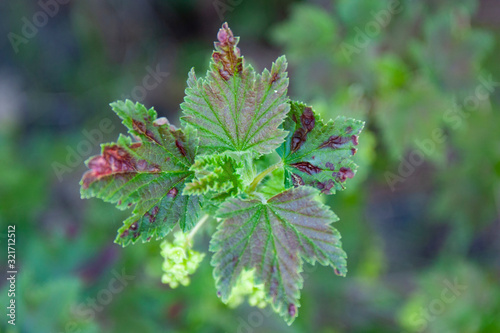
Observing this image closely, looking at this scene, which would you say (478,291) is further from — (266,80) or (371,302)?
(266,80)

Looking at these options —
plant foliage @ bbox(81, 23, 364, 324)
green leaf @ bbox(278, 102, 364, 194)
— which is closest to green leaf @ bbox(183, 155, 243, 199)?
plant foliage @ bbox(81, 23, 364, 324)

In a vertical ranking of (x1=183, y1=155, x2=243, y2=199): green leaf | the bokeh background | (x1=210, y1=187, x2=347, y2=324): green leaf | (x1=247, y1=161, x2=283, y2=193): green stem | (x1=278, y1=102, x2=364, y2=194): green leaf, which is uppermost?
the bokeh background

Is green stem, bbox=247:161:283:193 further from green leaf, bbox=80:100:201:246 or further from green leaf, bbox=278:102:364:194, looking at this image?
green leaf, bbox=80:100:201:246

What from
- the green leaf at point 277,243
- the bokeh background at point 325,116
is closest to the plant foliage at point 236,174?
the green leaf at point 277,243

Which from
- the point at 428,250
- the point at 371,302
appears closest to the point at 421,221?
the point at 428,250

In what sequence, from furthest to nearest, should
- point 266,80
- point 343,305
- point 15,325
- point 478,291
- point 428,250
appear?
point 428,250
point 343,305
point 478,291
point 15,325
point 266,80

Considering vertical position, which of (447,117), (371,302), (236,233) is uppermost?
(447,117)

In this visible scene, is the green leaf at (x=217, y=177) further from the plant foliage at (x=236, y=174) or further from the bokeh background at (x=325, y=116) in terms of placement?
the bokeh background at (x=325, y=116)
